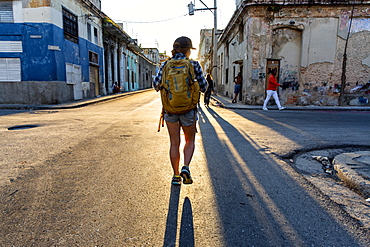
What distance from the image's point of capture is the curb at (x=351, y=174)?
281 centimetres

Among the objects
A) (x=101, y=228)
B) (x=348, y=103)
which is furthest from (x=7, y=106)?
(x=348, y=103)

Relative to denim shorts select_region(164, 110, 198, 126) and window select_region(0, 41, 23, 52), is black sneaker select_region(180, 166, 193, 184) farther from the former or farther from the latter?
window select_region(0, 41, 23, 52)

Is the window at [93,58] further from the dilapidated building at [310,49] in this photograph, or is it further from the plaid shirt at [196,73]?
the plaid shirt at [196,73]

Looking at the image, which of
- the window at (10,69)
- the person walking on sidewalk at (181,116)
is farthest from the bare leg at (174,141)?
the window at (10,69)

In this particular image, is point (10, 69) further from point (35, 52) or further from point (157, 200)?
point (157, 200)

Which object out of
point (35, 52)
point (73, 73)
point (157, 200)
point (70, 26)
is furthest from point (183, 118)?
point (70, 26)

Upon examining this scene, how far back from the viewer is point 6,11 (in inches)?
559

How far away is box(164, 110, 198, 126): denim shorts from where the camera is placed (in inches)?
115

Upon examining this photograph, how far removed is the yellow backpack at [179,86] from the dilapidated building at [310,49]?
11.6 metres

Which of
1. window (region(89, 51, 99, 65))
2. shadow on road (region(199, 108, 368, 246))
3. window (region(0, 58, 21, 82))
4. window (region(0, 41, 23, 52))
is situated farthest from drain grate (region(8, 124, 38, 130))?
window (region(89, 51, 99, 65))

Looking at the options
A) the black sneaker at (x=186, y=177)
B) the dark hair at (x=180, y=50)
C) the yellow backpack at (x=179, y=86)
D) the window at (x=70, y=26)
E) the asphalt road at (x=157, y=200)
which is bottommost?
the asphalt road at (x=157, y=200)

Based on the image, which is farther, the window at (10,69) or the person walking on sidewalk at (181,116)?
the window at (10,69)

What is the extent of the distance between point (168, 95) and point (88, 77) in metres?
18.2

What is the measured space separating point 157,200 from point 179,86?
3.97ft
